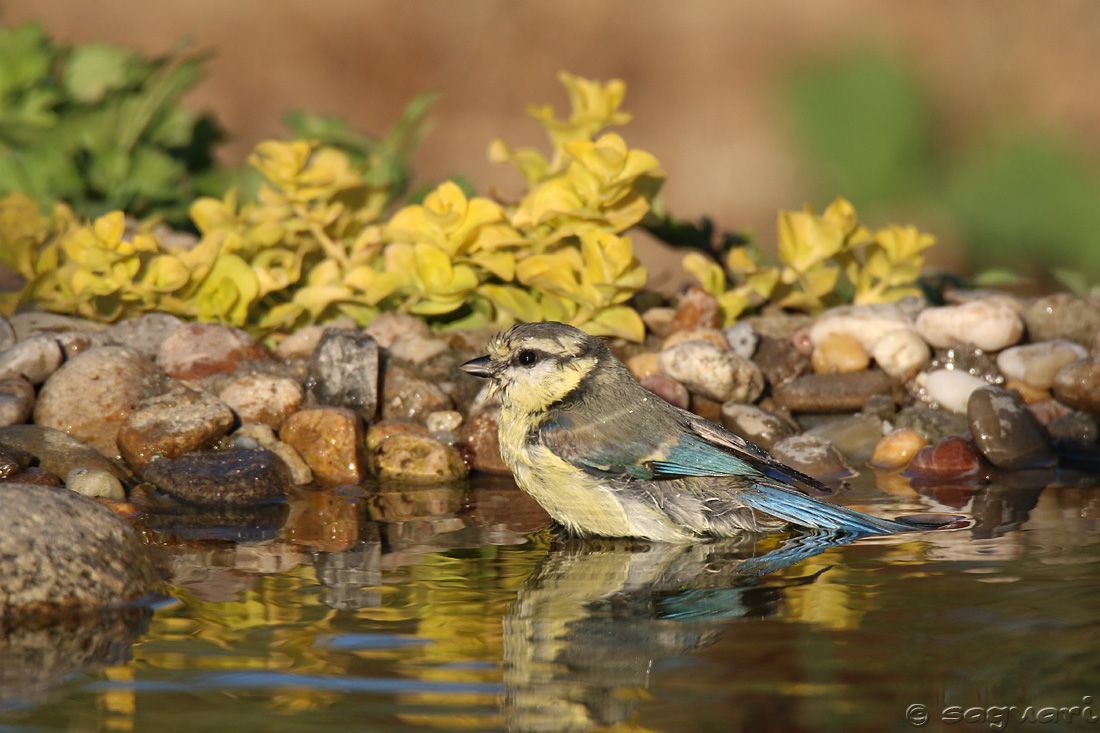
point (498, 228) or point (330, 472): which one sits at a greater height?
point (498, 228)

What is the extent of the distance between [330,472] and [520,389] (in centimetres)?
97

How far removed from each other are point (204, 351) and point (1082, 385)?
3655 mm

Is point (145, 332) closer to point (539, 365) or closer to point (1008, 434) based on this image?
point (539, 365)

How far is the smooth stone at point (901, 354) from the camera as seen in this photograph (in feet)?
16.6

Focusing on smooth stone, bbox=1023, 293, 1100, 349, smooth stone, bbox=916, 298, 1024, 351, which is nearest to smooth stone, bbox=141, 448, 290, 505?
smooth stone, bbox=916, 298, 1024, 351

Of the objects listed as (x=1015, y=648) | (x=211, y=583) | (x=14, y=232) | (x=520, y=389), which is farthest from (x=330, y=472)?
(x=1015, y=648)

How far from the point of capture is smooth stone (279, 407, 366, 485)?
4367 millimetres

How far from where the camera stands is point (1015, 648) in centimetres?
251

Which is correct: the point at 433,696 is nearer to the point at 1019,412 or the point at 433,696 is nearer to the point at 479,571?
the point at 479,571

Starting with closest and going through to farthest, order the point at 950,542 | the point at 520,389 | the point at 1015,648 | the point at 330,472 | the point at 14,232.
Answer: the point at 1015,648 → the point at 950,542 → the point at 520,389 → the point at 330,472 → the point at 14,232

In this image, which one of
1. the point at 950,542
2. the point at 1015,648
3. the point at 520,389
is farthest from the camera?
the point at 520,389

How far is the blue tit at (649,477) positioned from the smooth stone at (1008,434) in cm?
101

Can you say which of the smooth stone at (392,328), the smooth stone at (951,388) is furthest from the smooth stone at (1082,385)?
the smooth stone at (392,328)

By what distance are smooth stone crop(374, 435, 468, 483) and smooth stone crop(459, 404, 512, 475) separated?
4.9 inches
